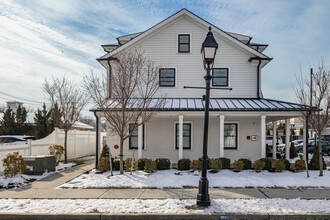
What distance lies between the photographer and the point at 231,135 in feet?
46.8

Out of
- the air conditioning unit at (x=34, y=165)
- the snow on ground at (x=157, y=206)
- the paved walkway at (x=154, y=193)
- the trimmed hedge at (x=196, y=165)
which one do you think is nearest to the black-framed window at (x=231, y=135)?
the trimmed hedge at (x=196, y=165)

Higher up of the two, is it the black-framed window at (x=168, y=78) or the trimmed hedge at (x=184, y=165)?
the black-framed window at (x=168, y=78)

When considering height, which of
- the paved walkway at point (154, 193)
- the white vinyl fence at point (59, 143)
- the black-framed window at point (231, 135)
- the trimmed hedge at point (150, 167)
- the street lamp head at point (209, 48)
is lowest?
the paved walkway at point (154, 193)

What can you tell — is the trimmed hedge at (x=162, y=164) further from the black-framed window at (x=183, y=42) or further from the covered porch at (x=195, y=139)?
the black-framed window at (x=183, y=42)

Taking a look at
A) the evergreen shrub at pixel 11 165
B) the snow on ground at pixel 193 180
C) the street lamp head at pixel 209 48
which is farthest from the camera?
the evergreen shrub at pixel 11 165

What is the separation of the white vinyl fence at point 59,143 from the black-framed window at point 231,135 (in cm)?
1023

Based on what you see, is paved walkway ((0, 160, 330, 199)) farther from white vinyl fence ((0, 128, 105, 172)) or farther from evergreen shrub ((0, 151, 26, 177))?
white vinyl fence ((0, 128, 105, 172))

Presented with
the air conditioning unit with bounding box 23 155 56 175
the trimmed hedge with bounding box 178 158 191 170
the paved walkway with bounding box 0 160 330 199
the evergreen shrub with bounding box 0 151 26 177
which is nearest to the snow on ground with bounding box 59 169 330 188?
the trimmed hedge with bounding box 178 158 191 170

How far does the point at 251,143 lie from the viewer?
14.1m

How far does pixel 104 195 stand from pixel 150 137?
6.64m

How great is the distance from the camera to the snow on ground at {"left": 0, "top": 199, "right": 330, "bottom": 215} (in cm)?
616

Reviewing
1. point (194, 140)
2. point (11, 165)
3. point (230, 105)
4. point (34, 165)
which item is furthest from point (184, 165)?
point (11, 165)

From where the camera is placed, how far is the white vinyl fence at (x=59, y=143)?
37.1 feet

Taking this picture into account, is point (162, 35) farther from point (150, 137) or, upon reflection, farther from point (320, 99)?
point (320, 99)
